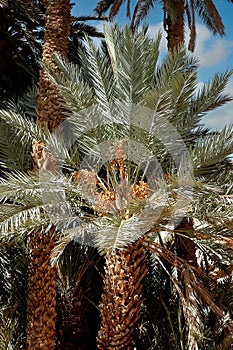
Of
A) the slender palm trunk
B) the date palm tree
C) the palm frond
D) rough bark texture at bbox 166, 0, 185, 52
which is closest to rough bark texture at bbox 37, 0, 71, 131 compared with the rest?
the slender palm trunk

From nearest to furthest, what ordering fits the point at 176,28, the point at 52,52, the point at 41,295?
1. the point at 41,295
2. the point at 52,52
3. the point at 176,28

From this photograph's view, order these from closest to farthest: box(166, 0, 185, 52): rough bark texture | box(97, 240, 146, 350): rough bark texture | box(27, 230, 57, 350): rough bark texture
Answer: box(97, 240, 146, 350): rough bark texture < box(27, 230, 57, 350): rough bark texture < box(166, 0, 185, 52): rough bark texture

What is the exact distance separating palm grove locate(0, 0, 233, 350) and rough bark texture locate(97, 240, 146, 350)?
0.01 m

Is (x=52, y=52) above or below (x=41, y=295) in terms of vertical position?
above

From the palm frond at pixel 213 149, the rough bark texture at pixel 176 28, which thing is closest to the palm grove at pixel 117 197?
the palm frond at pixel 213 149

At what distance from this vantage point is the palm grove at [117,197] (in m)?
5.21

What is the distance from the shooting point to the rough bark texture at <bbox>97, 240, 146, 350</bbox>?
5594 millimetres

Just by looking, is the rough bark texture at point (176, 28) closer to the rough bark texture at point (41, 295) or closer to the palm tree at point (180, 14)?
the palm tree at point (180, 14)

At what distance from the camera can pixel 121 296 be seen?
5.61m

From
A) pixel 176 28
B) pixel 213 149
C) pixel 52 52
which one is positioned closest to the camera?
pixel 213 149

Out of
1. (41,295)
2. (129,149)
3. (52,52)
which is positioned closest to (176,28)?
(52,52)

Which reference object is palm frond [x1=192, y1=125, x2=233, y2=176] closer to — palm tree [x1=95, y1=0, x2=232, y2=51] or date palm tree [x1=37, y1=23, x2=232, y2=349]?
date palm tree [x1=37, y1=23, x2=232, y2=349]

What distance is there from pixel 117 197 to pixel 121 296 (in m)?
1.19

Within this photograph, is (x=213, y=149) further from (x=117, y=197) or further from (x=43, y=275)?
(x=43, y=275)
